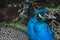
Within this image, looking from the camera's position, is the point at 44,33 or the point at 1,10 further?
the point at 1,10

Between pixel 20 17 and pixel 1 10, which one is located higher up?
pixel 20 17

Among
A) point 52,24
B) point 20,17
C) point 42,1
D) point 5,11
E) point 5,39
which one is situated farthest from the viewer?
point 5,11

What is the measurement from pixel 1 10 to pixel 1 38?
5.83 ft

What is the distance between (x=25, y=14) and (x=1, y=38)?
925 millimetres

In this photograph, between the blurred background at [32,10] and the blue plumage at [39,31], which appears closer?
the blue plumage at [39,31]

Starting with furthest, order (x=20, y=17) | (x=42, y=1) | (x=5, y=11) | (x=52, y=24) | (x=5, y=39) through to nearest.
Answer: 1. (x=5, y=11)
2. (x=42, y=1)
3. (x=20, y=17)
4. (x=52, y=24)
5. (x=5, y=39)

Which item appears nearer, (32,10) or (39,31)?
(39,31)

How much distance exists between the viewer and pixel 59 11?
277 cm

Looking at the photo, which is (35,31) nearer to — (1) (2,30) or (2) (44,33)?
(2) (44,33)

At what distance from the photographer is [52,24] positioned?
2.71m

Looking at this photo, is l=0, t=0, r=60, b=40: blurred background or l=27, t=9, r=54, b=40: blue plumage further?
l=0, t=0, r=60, b=40: blurred background

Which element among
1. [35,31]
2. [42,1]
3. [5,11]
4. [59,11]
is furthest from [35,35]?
[5,11]

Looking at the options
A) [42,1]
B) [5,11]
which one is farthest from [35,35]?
[5,11]

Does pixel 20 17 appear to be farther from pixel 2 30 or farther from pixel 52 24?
pixel 2 30
